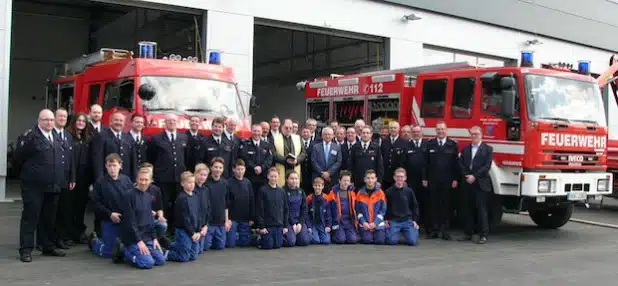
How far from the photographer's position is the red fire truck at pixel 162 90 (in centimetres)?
1014

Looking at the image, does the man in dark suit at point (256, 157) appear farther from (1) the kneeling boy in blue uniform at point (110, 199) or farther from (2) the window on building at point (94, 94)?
(2) the window on building at point (94, 94)

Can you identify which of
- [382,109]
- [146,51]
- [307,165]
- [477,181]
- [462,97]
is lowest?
[477,181]

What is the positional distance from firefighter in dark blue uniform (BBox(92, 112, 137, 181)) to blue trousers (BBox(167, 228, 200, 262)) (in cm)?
121

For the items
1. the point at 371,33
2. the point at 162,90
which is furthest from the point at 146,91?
the point at 371,33

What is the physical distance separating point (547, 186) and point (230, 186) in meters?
4.74

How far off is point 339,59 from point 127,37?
759cm

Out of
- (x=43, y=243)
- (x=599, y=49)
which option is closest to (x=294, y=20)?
(x=43, y=243)

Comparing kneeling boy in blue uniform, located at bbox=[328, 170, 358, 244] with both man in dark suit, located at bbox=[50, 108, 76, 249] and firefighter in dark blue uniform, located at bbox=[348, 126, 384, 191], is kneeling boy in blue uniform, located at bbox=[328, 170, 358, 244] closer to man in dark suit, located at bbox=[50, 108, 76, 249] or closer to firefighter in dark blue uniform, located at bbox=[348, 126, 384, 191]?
firefighter in dark blue uniform, located at bbox=[348, 126, 384, 191]

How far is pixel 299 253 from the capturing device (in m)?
8.40

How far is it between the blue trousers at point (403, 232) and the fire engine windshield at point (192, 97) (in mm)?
3358

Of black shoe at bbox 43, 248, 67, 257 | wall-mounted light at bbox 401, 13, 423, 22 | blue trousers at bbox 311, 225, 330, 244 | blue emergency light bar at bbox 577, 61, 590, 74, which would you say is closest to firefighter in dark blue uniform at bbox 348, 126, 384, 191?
blue trousers at bbox 311, 225, 330, 244

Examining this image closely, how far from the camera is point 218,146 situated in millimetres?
9266

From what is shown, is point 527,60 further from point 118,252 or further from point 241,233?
point 118,252

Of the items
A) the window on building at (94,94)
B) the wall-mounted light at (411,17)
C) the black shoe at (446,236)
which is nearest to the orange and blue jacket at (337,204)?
the black shoe at (446,236)
